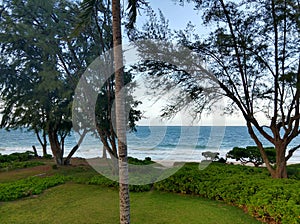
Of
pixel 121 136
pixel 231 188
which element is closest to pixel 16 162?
pixel 231 188

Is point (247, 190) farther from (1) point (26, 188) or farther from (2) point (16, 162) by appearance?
(2) point (16, 162)

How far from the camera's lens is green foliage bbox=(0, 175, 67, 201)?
25.4ft

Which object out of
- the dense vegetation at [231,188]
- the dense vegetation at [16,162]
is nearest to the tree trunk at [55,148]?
the dense vegetation at [16,162]

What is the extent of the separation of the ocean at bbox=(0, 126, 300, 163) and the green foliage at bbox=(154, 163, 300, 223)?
148cm

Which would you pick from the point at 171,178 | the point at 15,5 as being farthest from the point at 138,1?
the point at 15,5

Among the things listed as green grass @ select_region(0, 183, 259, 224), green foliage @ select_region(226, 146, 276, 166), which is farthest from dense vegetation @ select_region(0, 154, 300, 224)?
green foliage @ select_region(226, 146, 276, 166)

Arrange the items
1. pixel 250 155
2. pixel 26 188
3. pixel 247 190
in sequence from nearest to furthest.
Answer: pixel 247 190 → pixel 26 188 → pixel 250 155

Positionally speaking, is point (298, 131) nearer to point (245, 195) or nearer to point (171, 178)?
point (245, 195)

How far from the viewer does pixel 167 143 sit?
36.7 m

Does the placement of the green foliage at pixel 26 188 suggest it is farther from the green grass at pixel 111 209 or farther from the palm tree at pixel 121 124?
the palm tree at pixel 121 124

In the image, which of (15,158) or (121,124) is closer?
(121,124)

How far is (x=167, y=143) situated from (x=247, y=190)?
30396mm

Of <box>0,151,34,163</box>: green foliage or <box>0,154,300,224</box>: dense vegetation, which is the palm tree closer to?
<box>0,154,300,224</box>: dense vegetation

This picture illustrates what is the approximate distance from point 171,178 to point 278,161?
333 centimetres
